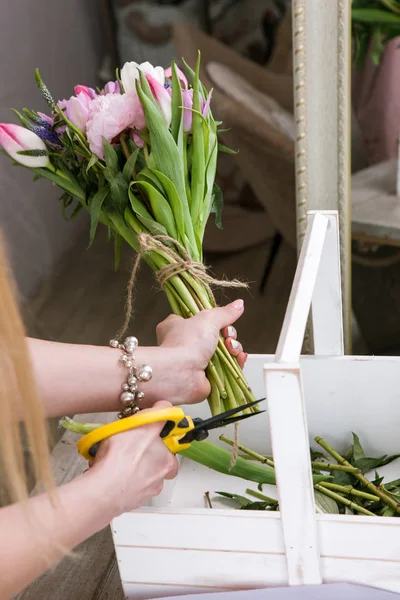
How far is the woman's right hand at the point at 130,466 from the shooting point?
0.48m

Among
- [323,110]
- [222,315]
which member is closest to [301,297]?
[222,315]

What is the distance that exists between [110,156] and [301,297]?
0.67 feet

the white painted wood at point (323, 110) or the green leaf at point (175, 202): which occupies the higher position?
the white painted wood at point (323, 110)

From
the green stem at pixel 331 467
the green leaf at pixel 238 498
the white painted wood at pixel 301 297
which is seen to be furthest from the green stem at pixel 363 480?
the white painted wood at pixel 301 297

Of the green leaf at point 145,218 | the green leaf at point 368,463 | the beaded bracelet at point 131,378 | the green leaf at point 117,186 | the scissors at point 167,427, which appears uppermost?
the green leaf at point 117,186

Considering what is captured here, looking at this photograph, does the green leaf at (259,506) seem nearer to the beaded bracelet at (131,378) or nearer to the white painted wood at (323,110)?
the beaded bracelet at (131,378)

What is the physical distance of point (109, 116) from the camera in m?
0.57

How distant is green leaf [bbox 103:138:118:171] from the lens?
57 cm

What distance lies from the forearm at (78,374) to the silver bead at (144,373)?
0.02 m

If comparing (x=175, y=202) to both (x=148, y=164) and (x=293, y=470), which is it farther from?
(x=293, y=470)

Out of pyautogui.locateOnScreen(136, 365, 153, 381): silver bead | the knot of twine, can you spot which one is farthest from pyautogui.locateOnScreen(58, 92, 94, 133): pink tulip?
pyautogui.locateOnScreen(136, 365, 153, 381): silver bead

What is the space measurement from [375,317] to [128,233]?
0.58 meters

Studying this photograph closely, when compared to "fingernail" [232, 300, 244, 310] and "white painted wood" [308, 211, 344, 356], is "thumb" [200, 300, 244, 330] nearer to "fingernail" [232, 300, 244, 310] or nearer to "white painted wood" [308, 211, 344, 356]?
"fingernail" [232, 300, 244, 310]

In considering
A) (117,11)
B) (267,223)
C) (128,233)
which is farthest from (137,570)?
(117,11)
